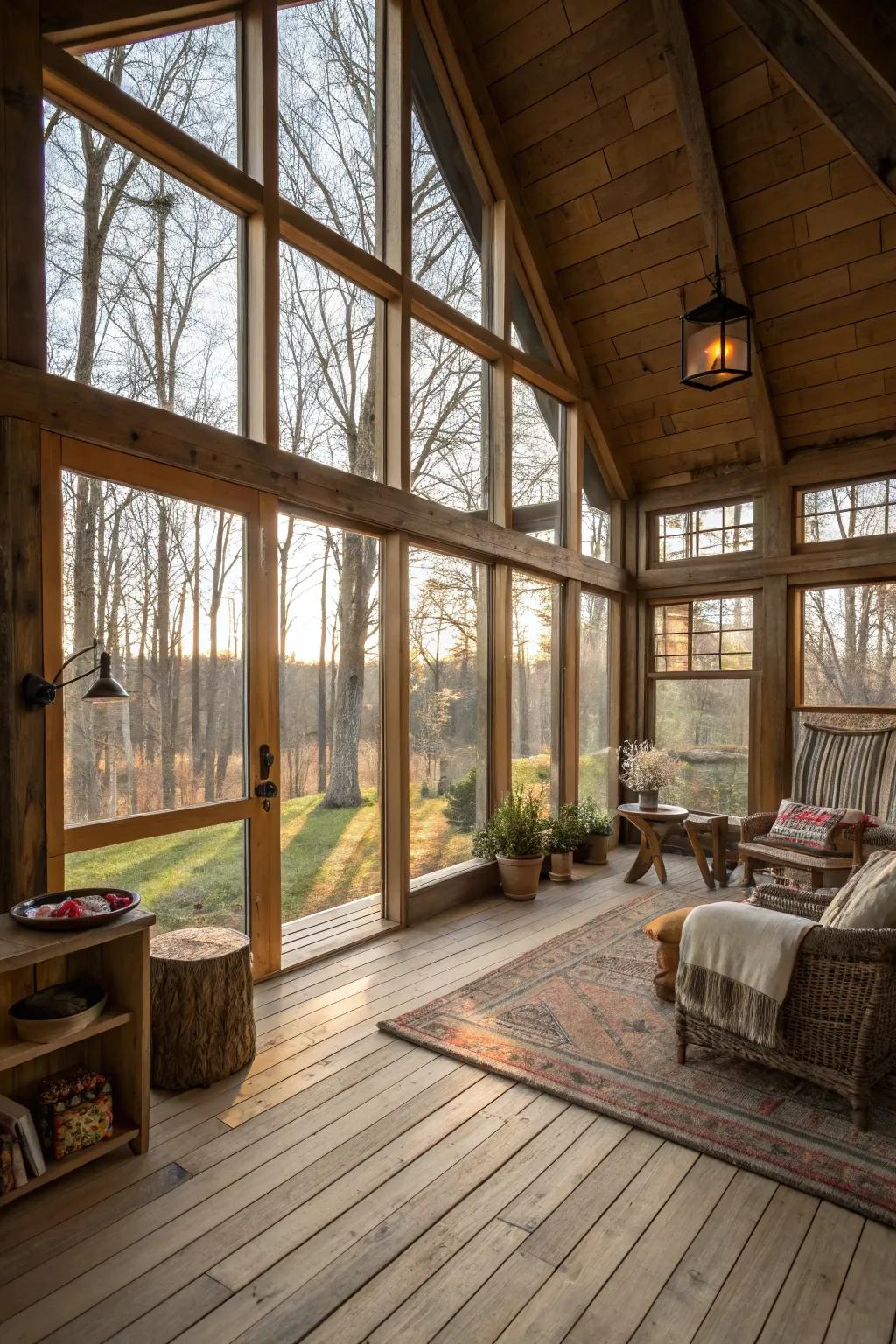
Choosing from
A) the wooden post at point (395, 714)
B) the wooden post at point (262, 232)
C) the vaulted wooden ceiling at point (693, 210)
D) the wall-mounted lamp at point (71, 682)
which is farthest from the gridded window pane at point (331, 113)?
the wall-mounted lamp at point (71, 682)

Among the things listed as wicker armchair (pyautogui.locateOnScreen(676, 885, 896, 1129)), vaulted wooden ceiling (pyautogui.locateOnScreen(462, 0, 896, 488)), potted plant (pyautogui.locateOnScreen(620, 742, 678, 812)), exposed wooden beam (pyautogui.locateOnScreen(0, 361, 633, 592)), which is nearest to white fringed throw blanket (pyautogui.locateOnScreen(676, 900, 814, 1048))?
wicker armchair (pyautogui.locateOnScreen(676, 885, 896, 1129))

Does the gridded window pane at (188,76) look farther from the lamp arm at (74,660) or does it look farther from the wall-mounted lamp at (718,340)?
the wall-mounted lamp at (718,340)

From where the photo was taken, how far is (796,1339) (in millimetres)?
1766

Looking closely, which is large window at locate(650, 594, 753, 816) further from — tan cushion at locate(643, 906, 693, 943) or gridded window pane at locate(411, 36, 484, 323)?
tan cushion at locate(643, 906, 693, 943)

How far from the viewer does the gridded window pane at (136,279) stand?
3.08m

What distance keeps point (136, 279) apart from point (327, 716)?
7.22 ft

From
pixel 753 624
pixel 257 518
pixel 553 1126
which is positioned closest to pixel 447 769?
pixel 257 518

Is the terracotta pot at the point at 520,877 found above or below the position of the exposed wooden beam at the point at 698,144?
below

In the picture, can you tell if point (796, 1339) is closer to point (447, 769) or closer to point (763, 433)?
point (447, 769)

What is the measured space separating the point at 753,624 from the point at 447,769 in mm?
3108

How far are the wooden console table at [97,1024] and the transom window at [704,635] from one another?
215 inches

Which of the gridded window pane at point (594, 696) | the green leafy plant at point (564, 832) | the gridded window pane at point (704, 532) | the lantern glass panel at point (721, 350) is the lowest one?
the green leafy plant at point (564, 832)

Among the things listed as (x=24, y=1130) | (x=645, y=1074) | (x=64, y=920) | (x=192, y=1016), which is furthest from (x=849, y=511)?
(x=24, y=1130)

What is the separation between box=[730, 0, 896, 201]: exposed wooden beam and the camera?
2576 mm
